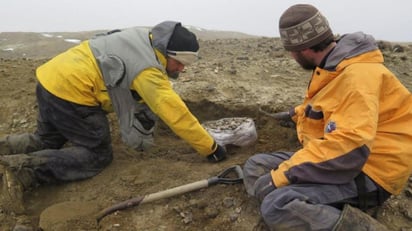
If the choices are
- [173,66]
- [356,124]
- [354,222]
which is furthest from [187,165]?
[356,124]

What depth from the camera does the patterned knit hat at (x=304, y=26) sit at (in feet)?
9.94

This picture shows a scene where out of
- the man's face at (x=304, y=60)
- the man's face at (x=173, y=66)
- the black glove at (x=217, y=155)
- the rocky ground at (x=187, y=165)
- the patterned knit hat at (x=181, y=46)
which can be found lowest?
the rocky ground at (x=187, y=165)

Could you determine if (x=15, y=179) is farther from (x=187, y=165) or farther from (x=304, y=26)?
(x=304, y=26)

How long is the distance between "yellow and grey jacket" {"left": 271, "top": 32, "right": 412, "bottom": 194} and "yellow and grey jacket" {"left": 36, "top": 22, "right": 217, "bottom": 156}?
1191mm

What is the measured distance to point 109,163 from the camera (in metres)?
4.50

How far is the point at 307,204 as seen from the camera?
9.29ft

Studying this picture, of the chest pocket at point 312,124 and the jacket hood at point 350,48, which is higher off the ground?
the jacket hood at point 350,48

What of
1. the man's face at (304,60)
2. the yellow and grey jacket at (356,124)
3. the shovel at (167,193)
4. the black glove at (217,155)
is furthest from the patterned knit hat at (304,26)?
the black glove at (217,155)

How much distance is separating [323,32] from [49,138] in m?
2.93

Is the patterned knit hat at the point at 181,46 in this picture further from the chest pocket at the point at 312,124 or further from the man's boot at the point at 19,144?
the man's boot at the point at 19,144

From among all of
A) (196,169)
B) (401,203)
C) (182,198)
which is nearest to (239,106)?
(196,169)

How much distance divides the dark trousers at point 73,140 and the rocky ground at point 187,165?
0.13 meters

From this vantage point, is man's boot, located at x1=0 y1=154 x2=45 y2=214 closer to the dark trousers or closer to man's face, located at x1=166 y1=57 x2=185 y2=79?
the dark trousers

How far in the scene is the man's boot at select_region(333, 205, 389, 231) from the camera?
2736mm
